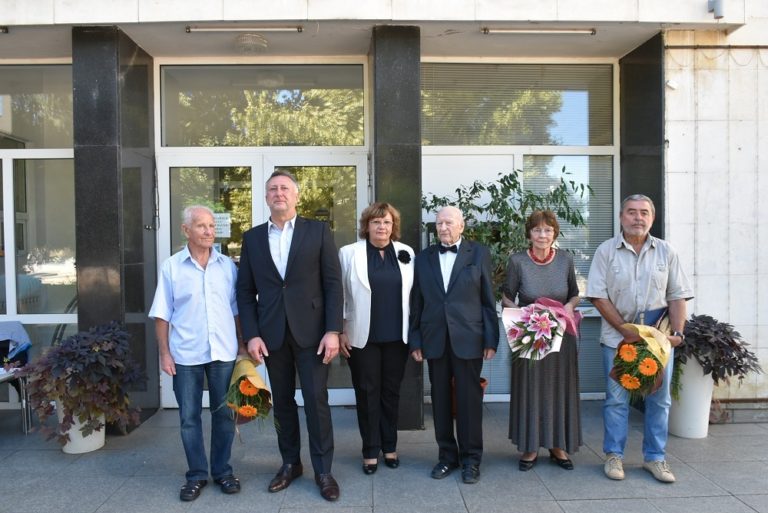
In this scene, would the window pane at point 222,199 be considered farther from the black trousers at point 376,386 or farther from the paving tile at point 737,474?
the paving tile at point 737,474

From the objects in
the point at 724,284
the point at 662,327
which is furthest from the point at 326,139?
the point at 724,284

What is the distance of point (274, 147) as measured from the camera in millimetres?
5840

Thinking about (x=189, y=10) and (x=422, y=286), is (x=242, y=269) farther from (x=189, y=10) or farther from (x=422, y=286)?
(x=189, y=10)

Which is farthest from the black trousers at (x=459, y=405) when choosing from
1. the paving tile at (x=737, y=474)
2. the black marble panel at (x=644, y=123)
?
the black marble panel at (x=644, y=123)

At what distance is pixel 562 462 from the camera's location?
13.9 ft

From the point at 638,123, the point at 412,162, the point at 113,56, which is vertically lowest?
the point at 412,162

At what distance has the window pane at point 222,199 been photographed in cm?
582

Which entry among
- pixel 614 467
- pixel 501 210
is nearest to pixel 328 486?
pixel 614 467

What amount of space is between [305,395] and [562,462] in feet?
6.05

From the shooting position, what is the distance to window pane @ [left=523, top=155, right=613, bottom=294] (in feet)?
19.7

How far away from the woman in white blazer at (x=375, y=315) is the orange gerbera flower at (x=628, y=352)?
1.38 meters

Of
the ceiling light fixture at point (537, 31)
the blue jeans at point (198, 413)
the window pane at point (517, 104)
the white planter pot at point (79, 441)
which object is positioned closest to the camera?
the blue jeans at point (198, 413)

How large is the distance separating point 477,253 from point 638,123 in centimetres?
261

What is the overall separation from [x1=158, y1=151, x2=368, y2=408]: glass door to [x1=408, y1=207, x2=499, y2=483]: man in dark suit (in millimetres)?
1916
